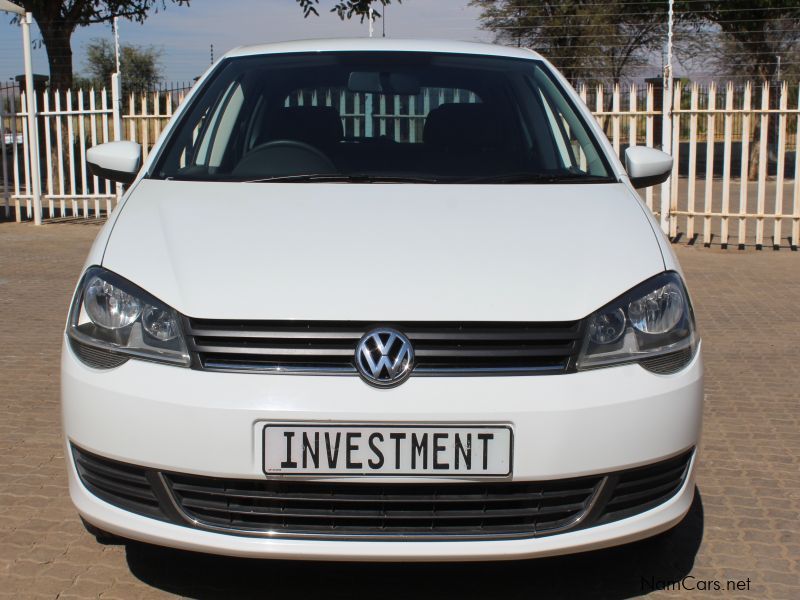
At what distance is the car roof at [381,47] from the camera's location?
4.27m

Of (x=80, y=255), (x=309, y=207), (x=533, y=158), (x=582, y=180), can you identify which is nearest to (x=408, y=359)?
(x=309, y=207)

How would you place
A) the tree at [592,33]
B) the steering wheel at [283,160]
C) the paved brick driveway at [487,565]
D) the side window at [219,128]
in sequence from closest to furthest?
the paved brick driveway at [487,565]
the steering wheel at [283,160]
the side window at [219,128]
the tree at [592,33]

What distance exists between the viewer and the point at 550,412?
252 cm

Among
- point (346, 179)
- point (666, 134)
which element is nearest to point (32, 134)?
point (666, 134)

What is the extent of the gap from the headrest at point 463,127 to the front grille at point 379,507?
1685 millimetres

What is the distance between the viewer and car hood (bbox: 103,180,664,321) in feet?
8.61

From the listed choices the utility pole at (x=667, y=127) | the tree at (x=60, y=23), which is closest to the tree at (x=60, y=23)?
the tree at (x=60, y=23)

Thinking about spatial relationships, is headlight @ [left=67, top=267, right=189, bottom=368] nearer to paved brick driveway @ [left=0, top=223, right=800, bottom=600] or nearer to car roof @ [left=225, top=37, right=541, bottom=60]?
paved brick driveway @ [left=0, top=223, right=800, bottom=600]

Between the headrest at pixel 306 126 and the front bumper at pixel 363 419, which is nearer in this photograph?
the front bumper at pixel 363 419

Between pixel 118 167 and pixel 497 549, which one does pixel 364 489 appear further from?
pixel 118 167

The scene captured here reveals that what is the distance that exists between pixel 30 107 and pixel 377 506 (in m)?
12.1

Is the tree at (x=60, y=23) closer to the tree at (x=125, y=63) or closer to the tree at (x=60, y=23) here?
the tree at (x=60, y=23)

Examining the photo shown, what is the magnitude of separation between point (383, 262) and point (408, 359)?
33 cm

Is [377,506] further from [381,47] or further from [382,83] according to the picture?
[381,47]
